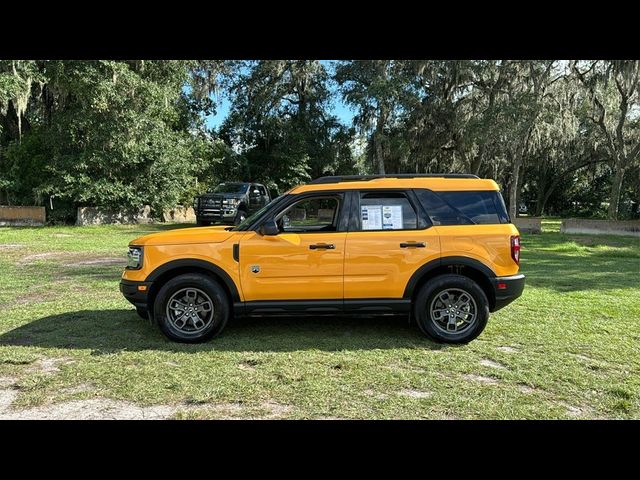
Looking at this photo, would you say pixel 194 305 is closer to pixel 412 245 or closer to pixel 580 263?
pixel 412 245

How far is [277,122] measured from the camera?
30.7m

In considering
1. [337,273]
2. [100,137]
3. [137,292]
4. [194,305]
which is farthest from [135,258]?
[100,137]

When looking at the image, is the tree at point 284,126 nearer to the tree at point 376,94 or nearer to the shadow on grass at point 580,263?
the tree at point 376,94

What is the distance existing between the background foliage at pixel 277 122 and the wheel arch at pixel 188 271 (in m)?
17.4

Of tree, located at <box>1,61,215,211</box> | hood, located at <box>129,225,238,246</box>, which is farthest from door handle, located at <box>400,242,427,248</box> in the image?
tree, located at <box>1,61,215,211</box>

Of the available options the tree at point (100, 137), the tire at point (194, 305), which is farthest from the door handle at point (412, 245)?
the tree at point (100, 137)

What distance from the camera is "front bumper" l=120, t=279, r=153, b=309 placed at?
505 cm

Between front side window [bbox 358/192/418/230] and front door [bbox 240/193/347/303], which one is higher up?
front side window [bbox 358/192/418/230]

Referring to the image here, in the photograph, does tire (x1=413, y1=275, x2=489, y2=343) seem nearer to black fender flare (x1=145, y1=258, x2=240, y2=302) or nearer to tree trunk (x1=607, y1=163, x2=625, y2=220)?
black fender flare (x1=145, y1=258, x2=240, y2=302)

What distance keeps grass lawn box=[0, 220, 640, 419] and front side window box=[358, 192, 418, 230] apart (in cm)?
132

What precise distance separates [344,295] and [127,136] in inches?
743
